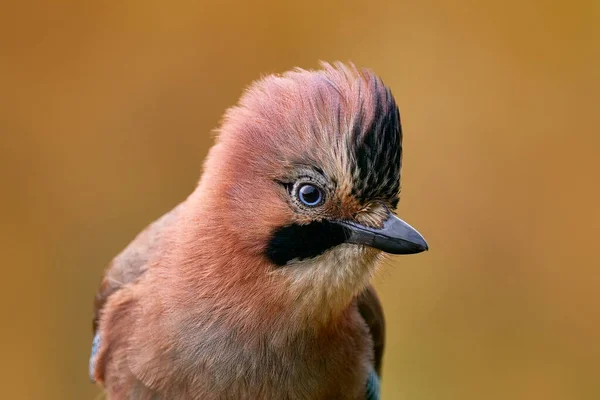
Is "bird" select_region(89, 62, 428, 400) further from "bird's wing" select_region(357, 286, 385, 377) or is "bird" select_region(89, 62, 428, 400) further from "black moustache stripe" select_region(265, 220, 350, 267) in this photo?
"bird's wing" select_region(357, 286, 385, 377)

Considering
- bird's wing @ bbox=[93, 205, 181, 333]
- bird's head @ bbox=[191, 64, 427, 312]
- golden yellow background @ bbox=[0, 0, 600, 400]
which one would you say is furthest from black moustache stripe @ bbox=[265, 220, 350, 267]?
golden yellow background @ bbox=[0, 0, 600, 400]

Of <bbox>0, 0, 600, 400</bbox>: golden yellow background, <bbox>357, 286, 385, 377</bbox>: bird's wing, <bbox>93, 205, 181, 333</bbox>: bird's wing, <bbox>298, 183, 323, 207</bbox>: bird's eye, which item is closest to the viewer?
<bbox>298, 183, 323, 207</bbox>: bird's eye

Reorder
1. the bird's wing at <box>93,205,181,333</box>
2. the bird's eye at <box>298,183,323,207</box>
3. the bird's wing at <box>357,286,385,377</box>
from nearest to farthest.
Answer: the bird's eye at <box>298,183,323,207</box>, the bird's wing at <box>93,205,181,333</box>, the bird's wing at <box>357,286,385,377</box>

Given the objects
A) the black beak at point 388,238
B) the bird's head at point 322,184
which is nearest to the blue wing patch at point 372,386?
the bird's head at point 322,184

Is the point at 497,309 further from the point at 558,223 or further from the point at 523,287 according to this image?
the point at 558,223

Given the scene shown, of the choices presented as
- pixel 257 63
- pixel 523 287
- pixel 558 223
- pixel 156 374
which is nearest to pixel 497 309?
pixel 523 287

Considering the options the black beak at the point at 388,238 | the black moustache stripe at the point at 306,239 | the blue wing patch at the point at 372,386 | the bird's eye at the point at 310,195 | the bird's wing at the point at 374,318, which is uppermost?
the bird's eye at the point at 310,195

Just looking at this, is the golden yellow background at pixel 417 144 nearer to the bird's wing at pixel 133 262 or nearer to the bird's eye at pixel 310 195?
the bird's wing at pixel 133 262
